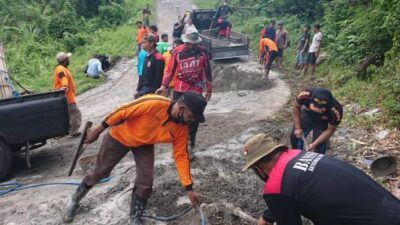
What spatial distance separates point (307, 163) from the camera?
111 inches

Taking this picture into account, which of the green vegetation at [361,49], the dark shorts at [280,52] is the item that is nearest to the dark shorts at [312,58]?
the green vegetation at [361,49]

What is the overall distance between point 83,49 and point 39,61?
9.43 ft

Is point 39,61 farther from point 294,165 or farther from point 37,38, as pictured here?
point 294,165

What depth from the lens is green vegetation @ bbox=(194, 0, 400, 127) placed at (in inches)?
337

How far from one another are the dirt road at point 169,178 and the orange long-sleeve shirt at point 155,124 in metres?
0.86

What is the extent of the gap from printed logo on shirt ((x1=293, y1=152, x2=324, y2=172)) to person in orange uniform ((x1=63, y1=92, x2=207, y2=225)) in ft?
4.21

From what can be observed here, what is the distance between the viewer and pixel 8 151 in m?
6.45

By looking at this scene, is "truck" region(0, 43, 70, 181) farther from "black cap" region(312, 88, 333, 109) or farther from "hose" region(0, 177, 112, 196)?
"black cap" region(312, 88, 333, 109)

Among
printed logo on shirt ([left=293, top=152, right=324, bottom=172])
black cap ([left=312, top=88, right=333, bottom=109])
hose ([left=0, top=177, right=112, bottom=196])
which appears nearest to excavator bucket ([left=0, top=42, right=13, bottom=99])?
hose ([left=0, top=177, right=112, bottom=196])

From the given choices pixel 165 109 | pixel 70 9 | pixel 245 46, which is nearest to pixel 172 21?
pixel 70 9

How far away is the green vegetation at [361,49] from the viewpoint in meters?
8.57

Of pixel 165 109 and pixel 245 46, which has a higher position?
pixel 165 109

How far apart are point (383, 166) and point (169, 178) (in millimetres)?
2938

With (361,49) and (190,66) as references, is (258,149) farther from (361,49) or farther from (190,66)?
(361,49)
